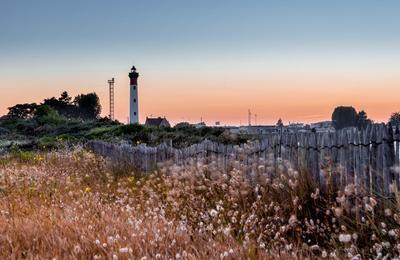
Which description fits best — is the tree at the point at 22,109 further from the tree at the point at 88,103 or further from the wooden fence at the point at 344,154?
the wooden fence at the point at 344,154

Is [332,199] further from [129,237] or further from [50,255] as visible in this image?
[50,255]

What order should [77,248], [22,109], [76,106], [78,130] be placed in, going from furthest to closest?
1. [76,106]
2. [22,109]
3. [78,130]
4. [77,248]

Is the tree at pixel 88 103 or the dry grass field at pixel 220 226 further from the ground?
the tree at pixel 88 103

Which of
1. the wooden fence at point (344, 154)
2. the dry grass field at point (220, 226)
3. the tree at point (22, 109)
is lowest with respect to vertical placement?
the dry grass field at point (220, 226)

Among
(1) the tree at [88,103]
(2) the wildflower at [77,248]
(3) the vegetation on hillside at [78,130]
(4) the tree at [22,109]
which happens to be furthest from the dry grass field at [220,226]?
(1) the tree at [88,103]

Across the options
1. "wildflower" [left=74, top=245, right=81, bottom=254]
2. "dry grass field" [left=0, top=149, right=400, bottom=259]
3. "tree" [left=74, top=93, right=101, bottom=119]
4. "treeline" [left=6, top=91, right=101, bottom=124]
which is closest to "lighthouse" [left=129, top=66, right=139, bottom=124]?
"treeline" [left=6, top=91, right=101, bottom=124]

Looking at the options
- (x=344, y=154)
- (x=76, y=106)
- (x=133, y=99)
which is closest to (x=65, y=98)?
(x=76, y=106)

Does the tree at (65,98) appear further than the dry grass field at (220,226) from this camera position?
Yes

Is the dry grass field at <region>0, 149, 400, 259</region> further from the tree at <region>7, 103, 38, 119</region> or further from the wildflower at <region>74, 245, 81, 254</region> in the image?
the tree at <region>7, 103, 38, 119</region>

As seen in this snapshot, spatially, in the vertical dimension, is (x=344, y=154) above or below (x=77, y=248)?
above

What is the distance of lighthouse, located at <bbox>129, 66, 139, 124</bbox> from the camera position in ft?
229

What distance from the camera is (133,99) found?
233ft

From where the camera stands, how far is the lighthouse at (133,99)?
69.8 m

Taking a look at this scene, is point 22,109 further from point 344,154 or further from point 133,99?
point 344,154
